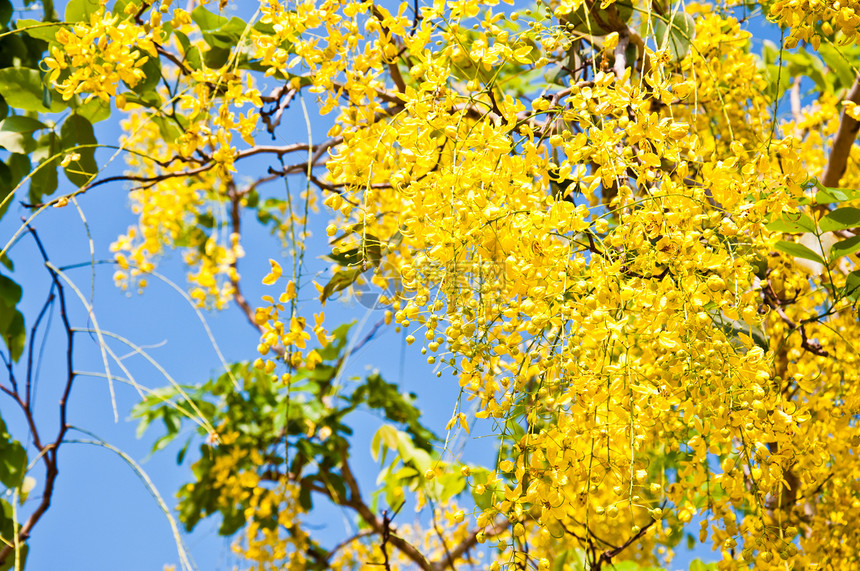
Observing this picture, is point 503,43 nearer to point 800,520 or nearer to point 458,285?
point 458,285

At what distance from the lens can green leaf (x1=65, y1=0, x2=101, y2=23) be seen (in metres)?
1.08

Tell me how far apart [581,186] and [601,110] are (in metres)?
0.07

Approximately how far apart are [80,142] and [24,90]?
4.6 inches

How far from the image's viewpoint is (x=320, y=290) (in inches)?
34.9

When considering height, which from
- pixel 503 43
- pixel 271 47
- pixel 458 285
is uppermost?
pixel 271 47

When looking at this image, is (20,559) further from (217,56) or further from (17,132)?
(217,56)

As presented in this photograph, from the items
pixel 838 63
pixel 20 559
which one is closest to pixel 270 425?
pixel 20 559

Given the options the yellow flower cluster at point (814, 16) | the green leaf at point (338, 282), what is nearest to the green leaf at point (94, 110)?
the green leaf at point (338, 282)

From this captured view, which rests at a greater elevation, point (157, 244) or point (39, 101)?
point (157, 244)

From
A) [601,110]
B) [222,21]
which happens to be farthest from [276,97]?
[601,110]

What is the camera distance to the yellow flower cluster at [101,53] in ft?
3.08

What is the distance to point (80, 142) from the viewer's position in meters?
1.16

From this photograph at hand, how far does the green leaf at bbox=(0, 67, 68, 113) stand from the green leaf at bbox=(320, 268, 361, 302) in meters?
0.57

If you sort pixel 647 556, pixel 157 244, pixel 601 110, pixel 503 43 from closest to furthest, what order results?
pixel 601 110 < pixel 503 43 < pixel 647 556 < pixel 157 244
